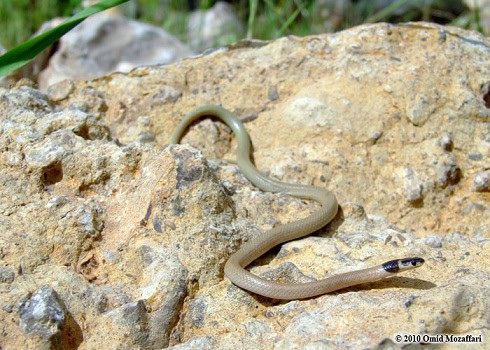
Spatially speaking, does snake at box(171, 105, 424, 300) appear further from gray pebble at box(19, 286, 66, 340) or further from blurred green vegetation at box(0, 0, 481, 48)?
blurred green vegetation at box(0, 0, 481, 48)

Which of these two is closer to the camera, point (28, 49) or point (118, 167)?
point (28, 49)

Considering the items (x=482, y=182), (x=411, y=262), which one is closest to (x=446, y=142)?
(x=482, y=182)

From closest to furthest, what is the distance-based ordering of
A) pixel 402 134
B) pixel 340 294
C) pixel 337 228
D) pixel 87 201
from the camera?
1. pixel 340 294
2. pixel 87 201
3. pixel 337 228
4. pixel 402 134

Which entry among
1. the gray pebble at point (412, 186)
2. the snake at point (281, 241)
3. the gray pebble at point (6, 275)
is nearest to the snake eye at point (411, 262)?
the snake at point (281, 241)

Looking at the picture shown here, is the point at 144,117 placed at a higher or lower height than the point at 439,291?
higher

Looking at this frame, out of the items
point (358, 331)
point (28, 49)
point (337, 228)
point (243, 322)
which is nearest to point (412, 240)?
point (337, 228)

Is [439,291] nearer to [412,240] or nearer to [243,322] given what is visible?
[412,240]
